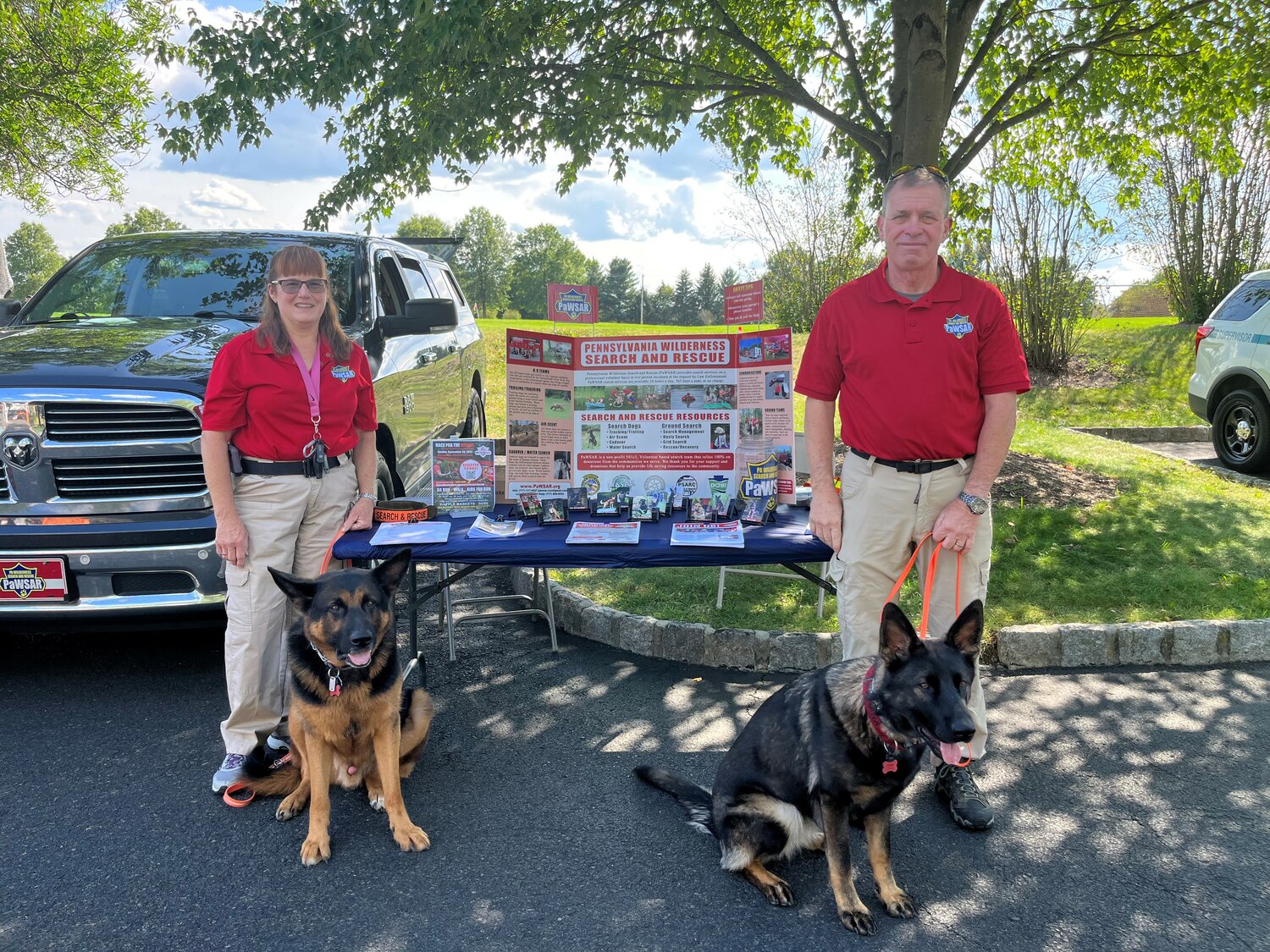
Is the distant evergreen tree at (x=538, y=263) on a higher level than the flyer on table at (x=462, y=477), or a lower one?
higher

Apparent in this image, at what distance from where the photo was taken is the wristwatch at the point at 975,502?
3314mm

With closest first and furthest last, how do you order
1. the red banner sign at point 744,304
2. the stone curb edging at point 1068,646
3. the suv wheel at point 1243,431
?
the stone curb edging at point 1068,646 < the red banner sign at point 744,304 < the suv wheel at point 1243,431

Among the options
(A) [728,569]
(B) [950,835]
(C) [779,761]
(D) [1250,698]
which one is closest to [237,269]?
(A) [728,569]

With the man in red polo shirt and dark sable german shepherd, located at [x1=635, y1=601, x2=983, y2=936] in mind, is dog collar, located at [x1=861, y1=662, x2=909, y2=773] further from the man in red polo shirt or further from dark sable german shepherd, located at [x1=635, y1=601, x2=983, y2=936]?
the man in red polo shirt

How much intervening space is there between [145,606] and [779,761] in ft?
10.7

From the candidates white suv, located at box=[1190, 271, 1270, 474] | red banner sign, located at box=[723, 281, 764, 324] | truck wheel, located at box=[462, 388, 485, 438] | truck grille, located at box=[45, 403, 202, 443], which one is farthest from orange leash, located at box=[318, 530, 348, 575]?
white suv, located at box=[1190, 271, 1270, 474]

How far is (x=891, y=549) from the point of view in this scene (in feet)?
11.5

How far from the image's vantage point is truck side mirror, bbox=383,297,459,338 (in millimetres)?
5488

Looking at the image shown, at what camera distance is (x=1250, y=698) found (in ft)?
15.3

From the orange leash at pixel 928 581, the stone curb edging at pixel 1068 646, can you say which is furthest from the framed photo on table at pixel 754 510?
the orange leash at pixel 928 581

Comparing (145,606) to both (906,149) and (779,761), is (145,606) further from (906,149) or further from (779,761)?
(906,149)

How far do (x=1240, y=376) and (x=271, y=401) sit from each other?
433 inches

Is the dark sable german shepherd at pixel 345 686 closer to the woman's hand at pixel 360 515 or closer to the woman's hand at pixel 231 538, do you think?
the woman's hand at pixel 231 538

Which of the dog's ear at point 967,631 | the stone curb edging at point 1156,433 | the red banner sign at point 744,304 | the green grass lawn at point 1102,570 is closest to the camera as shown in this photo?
the dog's ear at point 967,631
